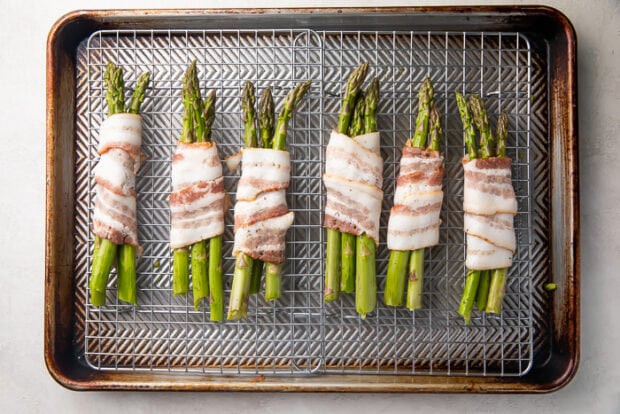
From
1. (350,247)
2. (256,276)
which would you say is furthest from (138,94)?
(350,247)

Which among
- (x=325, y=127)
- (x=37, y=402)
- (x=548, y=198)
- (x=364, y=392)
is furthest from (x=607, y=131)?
(x=37, y=402)

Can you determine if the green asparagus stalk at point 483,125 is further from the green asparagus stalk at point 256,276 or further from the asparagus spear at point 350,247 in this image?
the green asparagus stalk at point 256,276

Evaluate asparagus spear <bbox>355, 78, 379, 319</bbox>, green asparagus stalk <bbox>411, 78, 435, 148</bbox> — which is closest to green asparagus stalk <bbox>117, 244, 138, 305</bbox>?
asparagus spear <bbox>355, 78, 379, 319</bbox>

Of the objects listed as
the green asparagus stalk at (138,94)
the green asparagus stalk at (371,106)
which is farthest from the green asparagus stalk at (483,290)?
the green asparagus stalk at (138,94)

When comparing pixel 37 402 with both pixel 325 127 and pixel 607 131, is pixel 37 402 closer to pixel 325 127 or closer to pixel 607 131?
pixel 325 127

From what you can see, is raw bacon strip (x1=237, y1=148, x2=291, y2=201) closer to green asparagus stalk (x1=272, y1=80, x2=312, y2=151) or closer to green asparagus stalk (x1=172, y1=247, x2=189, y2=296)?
green asparagus stalk (x1=272, y1=80, x2=312, y2=151)

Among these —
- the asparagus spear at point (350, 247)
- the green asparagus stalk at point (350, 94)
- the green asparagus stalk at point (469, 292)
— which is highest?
the green asparagus stalk at point (350, 94)

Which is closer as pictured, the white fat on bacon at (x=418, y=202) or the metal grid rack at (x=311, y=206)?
the white fat on bacon at (x=418, y=202)

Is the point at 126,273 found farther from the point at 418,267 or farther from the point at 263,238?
the point at 418,267
